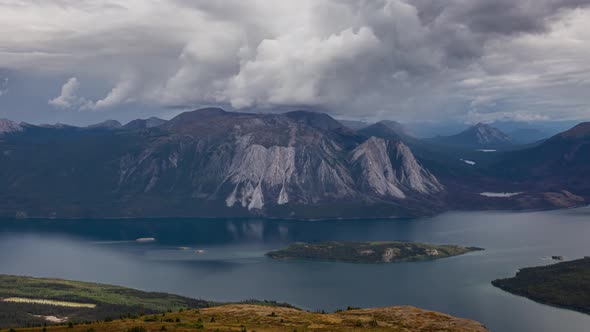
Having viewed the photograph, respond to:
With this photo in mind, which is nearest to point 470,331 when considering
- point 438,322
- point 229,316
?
point 438,322

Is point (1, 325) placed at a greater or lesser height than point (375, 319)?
lesser

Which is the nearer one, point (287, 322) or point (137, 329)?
point (137, 329)

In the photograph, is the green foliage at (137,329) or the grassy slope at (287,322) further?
the grassy slope at (287,322)

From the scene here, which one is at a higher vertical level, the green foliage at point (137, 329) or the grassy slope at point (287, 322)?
the green foliage at point (137, 329)

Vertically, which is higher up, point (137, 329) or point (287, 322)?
point (137, 329)

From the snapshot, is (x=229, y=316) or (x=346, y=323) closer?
(x=346, y=323)

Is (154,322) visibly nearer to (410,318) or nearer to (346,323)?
(346,323)

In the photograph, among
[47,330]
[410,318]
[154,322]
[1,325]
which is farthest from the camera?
[1,325]

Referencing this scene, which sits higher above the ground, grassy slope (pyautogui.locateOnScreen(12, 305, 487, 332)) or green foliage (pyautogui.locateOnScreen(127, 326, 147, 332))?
green foliage (pyautogui.locateOnScreen(127, 326, 147, 332))
